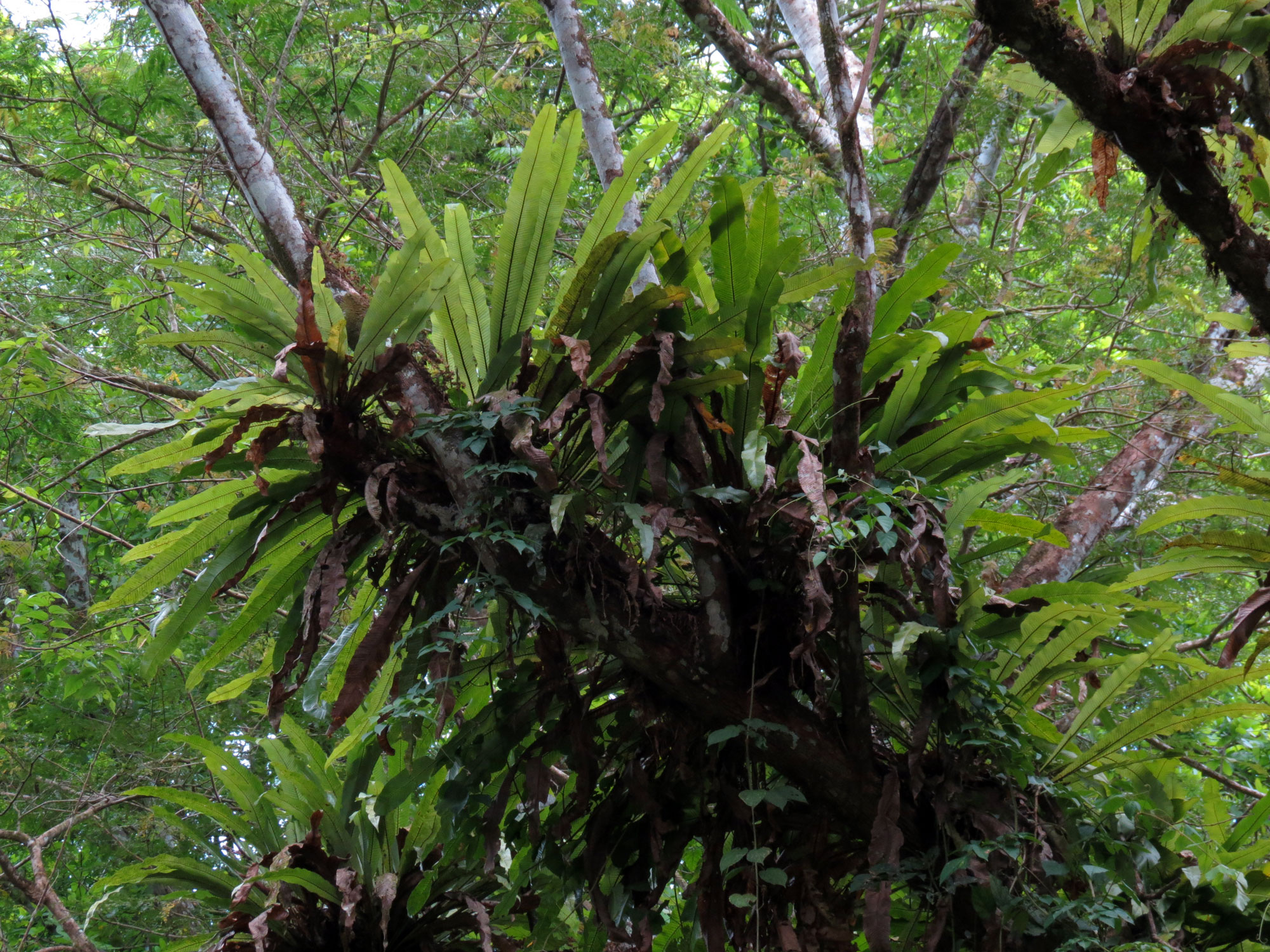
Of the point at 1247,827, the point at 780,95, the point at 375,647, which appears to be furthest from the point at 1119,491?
the point at 375,647

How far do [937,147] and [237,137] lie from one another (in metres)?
2.47

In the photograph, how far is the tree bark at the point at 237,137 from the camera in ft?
6.55

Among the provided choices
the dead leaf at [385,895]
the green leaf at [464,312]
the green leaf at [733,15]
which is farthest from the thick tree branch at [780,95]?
the dead leaf at [385,895]

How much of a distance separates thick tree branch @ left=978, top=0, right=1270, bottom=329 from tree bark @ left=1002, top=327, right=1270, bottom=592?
4.57ft

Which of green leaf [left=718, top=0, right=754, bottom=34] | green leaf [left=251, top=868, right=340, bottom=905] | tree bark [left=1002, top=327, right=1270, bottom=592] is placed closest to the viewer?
green leaf [left=251, top=868, right=340, bottom=905]

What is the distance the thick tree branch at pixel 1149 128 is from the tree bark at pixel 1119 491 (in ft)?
4.57

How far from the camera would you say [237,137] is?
6.81 ft

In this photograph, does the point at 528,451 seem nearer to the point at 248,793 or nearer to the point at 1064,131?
the point at 1064,131

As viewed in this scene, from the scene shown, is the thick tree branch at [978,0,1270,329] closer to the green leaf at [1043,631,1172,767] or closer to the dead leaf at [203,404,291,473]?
the green leaf at [1043,631,1172,767]

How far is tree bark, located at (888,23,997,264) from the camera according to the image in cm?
332

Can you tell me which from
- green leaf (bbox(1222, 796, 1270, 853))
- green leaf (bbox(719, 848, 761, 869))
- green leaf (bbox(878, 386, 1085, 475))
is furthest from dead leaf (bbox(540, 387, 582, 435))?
green leaf (bbox(1222, 796, 1270, 853))

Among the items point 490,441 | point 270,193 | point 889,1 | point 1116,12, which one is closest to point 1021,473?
point 1116,12

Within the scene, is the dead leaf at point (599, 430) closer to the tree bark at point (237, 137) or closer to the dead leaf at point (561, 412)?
the dead leaf at point (561, 412)

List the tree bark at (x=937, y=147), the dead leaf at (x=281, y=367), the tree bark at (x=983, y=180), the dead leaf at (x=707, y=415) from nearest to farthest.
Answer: the dead leaf at (x=281, y=367) → the dead leaf at (x=707, y=415) → the tree bark at (x=937, y=147) → the tree bark at (x=983, y=180)
